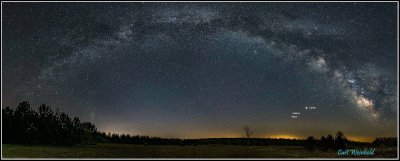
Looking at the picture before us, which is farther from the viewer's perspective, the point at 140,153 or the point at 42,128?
the point at 42,128

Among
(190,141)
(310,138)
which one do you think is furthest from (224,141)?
(310,138)

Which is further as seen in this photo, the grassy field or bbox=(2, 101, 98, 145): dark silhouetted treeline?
bbox=(2, 101, 98, 145): dark silhouetted treeline

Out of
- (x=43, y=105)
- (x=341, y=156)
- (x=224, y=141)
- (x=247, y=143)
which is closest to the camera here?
(x=341, y=156)

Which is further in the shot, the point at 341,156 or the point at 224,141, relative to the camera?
the point at 224,141

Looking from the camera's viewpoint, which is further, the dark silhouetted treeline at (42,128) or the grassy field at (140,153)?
the dark silhouetted treeline at (42,128)

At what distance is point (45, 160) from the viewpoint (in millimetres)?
25781

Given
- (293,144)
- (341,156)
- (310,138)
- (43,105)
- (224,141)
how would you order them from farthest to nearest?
(224,141)
(293,144)
(43,105)
(310,138)
(341,156)

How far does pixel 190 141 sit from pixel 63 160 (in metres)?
42.3

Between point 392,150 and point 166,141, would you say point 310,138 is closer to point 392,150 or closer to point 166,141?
point 392,150

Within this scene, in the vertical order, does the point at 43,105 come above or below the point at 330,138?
above

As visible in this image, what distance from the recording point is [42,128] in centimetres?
4775

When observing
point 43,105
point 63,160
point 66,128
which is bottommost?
point 63,160

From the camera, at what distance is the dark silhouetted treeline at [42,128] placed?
154 feet

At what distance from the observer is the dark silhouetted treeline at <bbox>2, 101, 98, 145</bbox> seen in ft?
154
